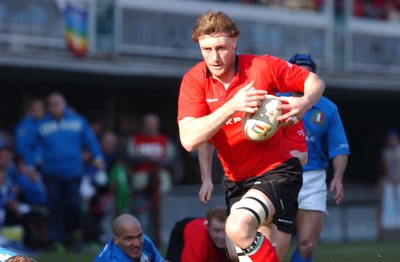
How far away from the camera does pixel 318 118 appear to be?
404 inches

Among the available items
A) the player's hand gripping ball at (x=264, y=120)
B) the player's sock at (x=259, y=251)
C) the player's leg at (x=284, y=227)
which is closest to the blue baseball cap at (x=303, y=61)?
the player's leg at (x=284, y=227)

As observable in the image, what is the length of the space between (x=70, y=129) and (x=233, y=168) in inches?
311

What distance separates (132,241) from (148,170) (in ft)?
27.7

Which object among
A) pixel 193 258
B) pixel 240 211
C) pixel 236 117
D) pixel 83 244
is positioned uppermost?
pixel 236 117

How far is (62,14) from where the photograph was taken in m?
20.0

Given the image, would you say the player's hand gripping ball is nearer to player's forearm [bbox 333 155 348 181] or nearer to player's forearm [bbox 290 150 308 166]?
player's forearm [bbox 290 150 308 166]

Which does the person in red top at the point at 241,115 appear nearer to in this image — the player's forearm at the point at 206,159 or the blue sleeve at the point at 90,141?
the player's forearm at the point at 206,159

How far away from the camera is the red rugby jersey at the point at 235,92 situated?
7656mm

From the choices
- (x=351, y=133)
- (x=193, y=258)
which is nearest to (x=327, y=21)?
(x=351, y=133)

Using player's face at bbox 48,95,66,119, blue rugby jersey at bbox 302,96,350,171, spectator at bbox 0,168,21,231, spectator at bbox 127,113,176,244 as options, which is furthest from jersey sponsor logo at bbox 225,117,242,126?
spectator at bbox 127,113,176,244

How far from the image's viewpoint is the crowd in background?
15570mm

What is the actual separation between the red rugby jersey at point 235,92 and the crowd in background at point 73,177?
779 cm

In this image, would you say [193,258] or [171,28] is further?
[171,28]

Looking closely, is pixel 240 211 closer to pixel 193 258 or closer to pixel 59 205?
pixel 193 258
